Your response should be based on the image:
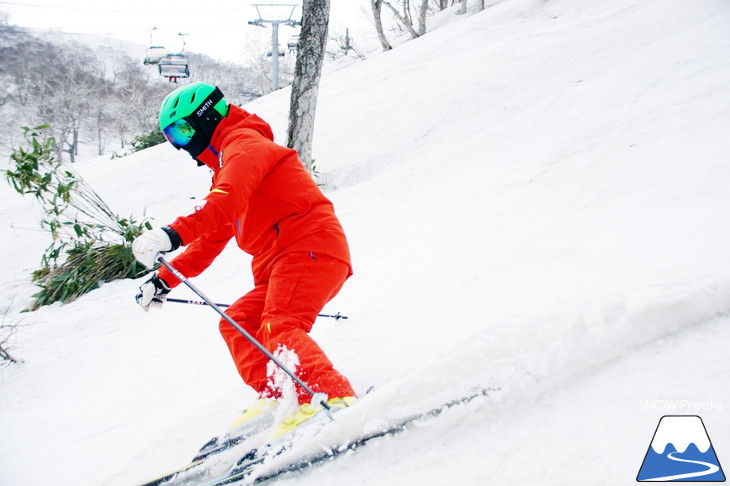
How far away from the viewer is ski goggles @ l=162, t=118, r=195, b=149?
241 centimetres

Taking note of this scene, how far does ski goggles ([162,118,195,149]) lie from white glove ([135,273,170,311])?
0.73 metres

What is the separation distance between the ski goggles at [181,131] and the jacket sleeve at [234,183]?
13.3 inches

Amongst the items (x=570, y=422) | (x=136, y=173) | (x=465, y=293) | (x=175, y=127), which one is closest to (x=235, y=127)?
(x=175, y=127)

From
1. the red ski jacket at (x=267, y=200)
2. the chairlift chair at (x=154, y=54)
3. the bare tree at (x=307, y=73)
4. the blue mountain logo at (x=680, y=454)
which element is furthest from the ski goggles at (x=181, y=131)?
the chairlift chair at (x=154, y=54)

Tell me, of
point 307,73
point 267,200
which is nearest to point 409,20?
point 307,73

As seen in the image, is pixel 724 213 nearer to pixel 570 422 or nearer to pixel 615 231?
pixel 615 231

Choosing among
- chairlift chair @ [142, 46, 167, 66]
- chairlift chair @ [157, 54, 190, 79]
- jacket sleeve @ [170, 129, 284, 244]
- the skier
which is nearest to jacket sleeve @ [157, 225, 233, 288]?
the skier

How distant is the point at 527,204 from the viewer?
3.72 metres

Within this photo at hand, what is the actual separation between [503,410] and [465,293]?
3.52 feet

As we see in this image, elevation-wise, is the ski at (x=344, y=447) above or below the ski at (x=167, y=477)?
above

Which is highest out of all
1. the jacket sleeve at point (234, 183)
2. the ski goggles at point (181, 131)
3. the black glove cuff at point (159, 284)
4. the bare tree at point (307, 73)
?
the bare tree at point (307, 73)

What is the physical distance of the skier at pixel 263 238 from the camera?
1.89 meters

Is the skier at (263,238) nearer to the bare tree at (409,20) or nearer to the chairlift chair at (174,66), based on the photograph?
the bare tree at (409,20)

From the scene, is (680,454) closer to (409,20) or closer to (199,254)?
(199,254)
